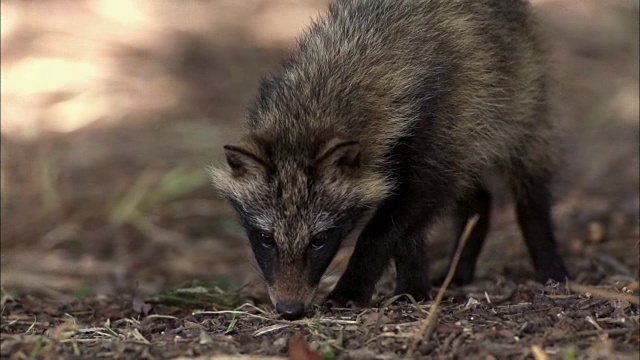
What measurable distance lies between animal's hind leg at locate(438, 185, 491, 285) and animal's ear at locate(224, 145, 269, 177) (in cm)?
230

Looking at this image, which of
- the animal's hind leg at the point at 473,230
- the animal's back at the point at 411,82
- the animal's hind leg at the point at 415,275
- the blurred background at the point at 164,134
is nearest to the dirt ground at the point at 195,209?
the blurred background at the point at 164,134

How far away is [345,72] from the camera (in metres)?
6.46

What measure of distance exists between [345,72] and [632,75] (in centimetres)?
646

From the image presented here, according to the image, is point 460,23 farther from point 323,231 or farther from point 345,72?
point 323,231

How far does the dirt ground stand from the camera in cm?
526

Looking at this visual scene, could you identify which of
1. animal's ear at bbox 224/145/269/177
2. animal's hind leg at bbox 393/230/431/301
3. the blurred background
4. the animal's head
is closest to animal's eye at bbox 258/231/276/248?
the animal's head

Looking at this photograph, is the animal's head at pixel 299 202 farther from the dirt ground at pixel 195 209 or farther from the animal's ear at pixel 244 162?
the dirt ground at pixel 195 209

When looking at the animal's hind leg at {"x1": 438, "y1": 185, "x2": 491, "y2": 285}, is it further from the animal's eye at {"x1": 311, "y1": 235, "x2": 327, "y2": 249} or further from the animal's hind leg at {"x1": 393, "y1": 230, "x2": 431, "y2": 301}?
the animal's eye at {"x1": 311, "y1": 235, "x2": 327, "y2": 249}

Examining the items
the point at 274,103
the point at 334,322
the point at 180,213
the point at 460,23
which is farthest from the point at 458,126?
Result: the point at 180,213

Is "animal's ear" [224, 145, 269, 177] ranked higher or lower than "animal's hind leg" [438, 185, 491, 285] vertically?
higher

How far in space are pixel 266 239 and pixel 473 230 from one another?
101 inches

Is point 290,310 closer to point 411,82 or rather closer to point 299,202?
point 299,202

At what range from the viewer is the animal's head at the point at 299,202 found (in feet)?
19.4

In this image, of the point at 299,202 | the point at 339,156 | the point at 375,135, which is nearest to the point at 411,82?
the point at 375,135
